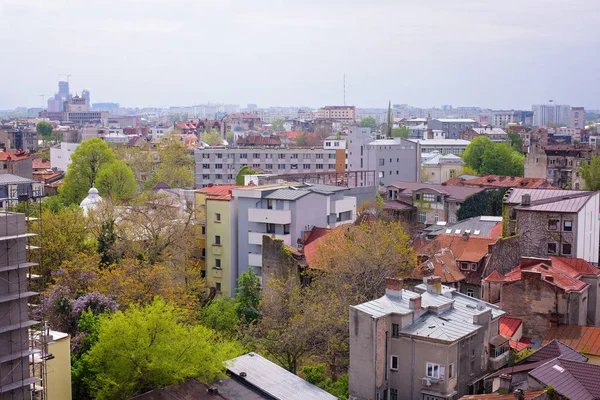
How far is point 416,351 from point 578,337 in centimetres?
758

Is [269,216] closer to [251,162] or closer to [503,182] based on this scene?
[503,182]

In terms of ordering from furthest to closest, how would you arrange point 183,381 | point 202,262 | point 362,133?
point 362,133 < point 202,262 < point 183,381

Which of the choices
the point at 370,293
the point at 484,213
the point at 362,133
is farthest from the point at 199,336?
the point at 362,133

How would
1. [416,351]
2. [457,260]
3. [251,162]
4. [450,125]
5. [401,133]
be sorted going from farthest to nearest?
[450,125] → [401,133] → [251,162] → [457,260] → [416,351]

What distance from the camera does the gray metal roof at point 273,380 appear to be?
25.9 meters

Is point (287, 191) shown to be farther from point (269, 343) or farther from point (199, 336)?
point (199, 336)

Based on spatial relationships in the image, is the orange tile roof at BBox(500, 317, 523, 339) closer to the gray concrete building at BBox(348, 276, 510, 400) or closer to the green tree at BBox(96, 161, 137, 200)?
the gray concrete building at BBox(348, 276, 510, 400)

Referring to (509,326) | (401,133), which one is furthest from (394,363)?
(401,133)

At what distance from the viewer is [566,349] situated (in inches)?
1063

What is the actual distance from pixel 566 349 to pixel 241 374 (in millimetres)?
11249

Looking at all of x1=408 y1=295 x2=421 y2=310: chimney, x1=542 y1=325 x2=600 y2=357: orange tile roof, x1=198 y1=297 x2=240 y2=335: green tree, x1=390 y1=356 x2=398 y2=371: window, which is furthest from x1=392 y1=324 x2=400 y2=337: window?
x1=198 y1=297 x2=240 y2=335: green tree

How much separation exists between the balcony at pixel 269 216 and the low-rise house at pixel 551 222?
12.0 meters

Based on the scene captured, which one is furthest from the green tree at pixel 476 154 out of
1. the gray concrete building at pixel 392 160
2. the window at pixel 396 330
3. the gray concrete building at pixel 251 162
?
the window at pixel 396 330

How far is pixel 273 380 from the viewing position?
26.8 metres
